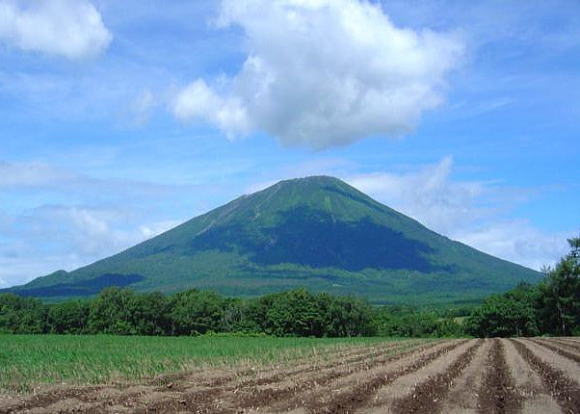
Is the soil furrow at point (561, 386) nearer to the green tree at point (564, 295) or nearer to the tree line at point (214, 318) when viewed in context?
the green tree at point (564, 295)

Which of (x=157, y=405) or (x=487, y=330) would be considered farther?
(x=487, y=330)

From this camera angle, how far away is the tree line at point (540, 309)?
260ft

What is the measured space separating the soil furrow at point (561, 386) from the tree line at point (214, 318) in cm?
7388

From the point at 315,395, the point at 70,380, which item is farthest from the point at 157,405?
the point at 70,380

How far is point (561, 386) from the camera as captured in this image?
1966 cm

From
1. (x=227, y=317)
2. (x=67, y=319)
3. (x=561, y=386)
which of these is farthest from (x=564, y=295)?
(x=67, y=319)

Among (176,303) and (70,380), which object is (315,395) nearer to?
(70,380)

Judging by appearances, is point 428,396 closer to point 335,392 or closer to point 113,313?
point 335,392

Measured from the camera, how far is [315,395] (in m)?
18.2

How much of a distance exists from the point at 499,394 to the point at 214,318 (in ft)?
293

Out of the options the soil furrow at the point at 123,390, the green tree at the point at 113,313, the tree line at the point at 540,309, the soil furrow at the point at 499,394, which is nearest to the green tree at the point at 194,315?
the green tree at the point at 113,313

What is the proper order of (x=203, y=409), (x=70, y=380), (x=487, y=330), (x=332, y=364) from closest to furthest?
(x=203, y=409) → (x=70, y=380) → (x=332, y=364) → (x=487, y=330)

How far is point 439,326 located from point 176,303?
4366 cm

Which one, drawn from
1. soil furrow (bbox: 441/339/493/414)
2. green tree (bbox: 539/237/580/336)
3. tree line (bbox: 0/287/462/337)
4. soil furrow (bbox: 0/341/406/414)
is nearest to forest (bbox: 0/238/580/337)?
tree line (bbox: 0/287/462/337)
